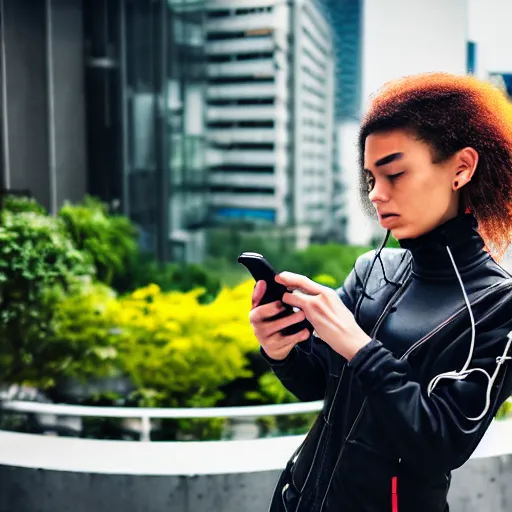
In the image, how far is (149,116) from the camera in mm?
3453

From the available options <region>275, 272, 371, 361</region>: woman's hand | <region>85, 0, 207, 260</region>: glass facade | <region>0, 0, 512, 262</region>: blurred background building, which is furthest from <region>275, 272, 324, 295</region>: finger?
<region>85, 0, 207, 260</region>: glass facade

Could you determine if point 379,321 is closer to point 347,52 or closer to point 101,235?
Answer: point 347,52

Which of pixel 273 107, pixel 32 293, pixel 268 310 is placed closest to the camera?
pixel 268 310

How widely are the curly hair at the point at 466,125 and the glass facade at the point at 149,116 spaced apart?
8.10 feet

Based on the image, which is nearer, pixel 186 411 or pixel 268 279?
pixel 268 279

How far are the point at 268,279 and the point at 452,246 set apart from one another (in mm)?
274

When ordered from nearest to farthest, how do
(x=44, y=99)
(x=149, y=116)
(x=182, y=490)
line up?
1. (x=182, y=490)
2. (x=149, y=116)
3. (x=44, y=99)

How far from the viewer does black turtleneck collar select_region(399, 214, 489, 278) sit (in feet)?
3.10

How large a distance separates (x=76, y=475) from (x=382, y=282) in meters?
1.53

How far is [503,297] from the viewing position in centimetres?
89

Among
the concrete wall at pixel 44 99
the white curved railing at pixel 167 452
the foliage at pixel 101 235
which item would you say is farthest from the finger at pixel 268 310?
the concrete wall at pixel 44 99

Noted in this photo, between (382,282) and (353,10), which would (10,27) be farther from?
(382,282)

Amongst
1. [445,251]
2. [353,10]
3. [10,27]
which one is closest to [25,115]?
[10,27]

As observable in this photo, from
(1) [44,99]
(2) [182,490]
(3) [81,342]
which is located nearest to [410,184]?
(2) [182,490]
